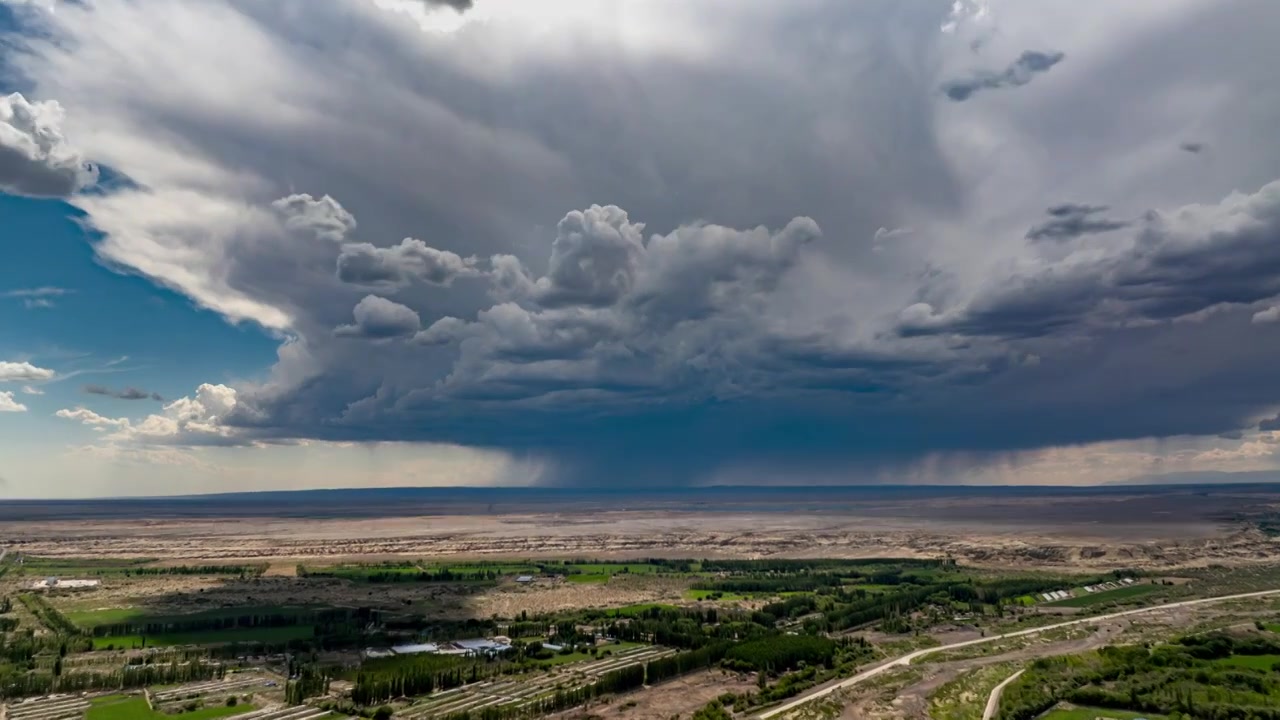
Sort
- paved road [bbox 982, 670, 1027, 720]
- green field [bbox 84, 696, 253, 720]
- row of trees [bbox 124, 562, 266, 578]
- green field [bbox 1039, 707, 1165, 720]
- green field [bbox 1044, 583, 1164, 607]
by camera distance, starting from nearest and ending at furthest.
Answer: green field [bbox 1039, 707, 1165, 720] → paved road [bbox 982, 670, 1027, 720] → green field [bbox 84, 696, 253, 720] → green field [bbox 1044, 583, 1164, 607] → row of trees [bbox 124, 562, 266, 578]

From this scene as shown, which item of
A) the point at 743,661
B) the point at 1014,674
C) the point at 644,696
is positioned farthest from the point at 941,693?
the point at 644,696

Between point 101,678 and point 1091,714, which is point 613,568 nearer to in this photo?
point 101,678

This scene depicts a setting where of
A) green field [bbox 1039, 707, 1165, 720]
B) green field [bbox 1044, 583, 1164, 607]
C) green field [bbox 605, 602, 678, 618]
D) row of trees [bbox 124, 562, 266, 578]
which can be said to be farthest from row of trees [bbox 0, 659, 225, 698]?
green field [bbox 1044, 583, 1164, 607]

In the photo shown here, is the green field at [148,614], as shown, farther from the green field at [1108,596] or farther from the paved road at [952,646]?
the green field at [1108,596]

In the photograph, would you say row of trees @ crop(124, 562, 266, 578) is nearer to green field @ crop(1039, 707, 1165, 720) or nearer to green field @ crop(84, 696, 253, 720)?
green field @ crop(84, 696, 253, 720)

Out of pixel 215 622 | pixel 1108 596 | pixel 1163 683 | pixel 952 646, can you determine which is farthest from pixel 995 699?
pixel 215 622

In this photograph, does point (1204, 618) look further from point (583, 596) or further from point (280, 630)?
point (280, 630)
